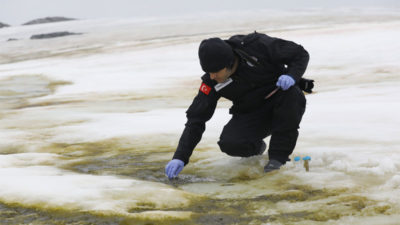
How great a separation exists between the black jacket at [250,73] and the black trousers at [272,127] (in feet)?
0.45

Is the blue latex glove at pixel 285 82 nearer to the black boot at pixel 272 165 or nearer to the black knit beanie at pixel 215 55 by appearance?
the black knit beanie at pixel 215 55

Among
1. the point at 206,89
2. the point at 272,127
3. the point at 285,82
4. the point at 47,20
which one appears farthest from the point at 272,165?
the point at 47,20

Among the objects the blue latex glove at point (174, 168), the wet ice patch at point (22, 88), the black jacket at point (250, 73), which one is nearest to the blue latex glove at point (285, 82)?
the black jacket at point (250, 73)

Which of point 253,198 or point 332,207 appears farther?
point 253,198

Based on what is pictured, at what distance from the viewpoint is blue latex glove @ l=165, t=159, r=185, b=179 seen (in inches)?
135

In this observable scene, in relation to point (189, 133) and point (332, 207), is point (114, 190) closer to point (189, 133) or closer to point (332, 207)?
point (189, 133)

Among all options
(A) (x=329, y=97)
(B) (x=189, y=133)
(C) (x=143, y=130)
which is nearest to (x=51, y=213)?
(B) (x=189, y=133)

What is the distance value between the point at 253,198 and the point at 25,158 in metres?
1.92

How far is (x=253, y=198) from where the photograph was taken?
299 centimetres

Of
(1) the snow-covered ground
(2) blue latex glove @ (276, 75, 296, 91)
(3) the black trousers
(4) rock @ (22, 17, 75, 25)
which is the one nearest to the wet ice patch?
(1) the snow-covered ground

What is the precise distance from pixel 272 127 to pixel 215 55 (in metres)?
0.72

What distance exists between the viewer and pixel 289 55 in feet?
11.3

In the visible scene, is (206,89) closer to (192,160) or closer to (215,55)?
(215,55)

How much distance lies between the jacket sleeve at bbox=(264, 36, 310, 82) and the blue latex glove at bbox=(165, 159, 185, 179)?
853 mm
